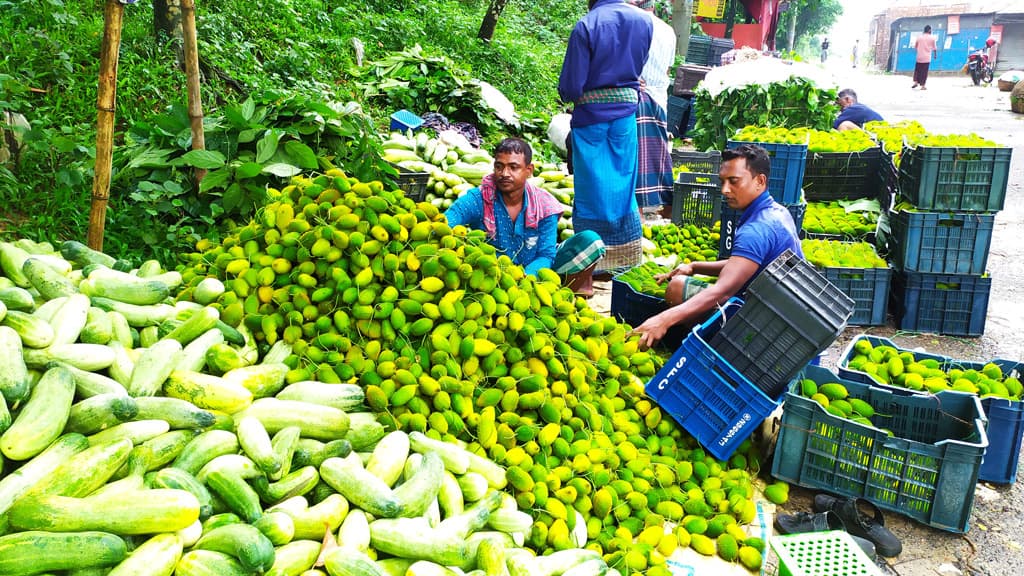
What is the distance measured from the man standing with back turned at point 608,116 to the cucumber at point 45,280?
12.4ft

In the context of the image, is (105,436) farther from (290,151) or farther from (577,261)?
(577,261)

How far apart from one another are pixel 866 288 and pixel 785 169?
1.21 metres

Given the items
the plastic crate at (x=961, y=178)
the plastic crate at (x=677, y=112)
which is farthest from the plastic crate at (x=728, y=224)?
the plastic crate at (x=677, y=112)

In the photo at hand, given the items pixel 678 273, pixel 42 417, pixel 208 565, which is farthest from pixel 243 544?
pixel 678 273

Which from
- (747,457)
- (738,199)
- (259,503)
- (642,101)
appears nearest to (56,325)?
(259,503)

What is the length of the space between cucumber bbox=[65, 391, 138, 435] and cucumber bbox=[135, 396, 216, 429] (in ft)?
0.31

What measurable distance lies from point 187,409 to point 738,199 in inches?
121

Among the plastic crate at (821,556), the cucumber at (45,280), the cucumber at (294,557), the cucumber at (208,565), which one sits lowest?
the plastic crate at (821,556)

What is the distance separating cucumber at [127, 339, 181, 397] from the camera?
7.76 ft

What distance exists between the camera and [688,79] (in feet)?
41.6

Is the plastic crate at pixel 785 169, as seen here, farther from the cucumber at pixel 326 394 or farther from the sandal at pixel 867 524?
the cucumber at pixel 326 394

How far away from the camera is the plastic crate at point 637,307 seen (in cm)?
430

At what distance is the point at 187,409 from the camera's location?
228cm


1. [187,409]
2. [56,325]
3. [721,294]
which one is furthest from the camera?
[721,294]
